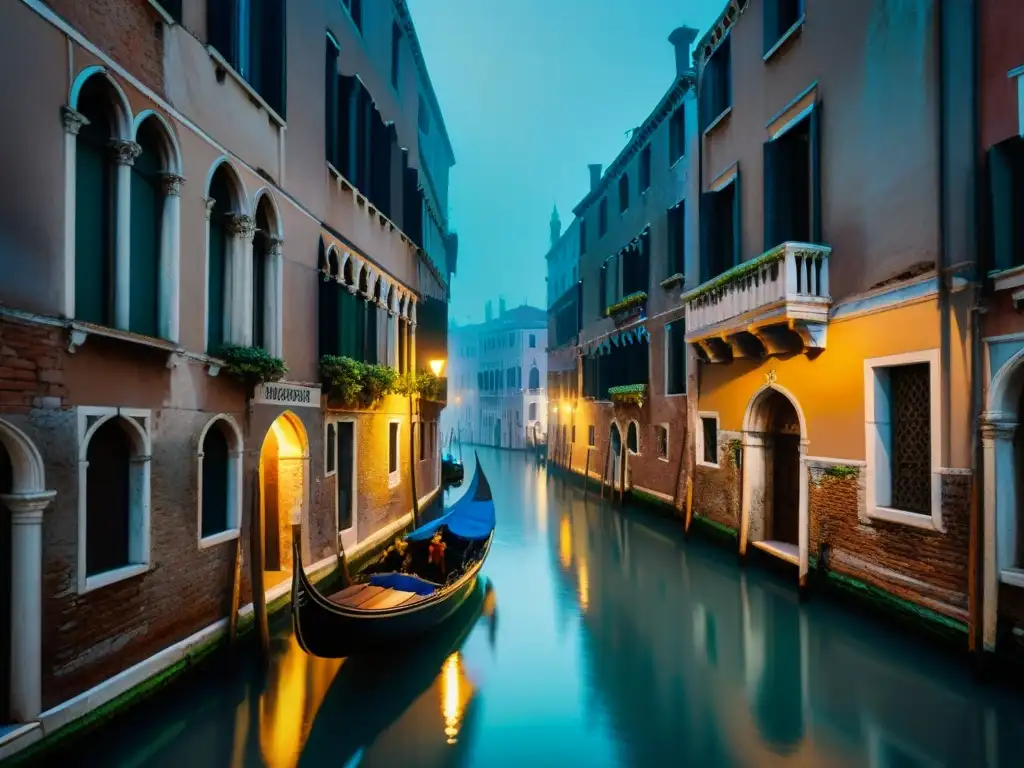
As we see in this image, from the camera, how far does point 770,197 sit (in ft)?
25.0

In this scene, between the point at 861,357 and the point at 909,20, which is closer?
the point at 909,20

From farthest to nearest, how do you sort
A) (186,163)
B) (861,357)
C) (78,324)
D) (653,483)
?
(653,483), (861,357), (186,163), (78,324)

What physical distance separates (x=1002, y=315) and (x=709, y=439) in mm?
5371

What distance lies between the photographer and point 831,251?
22.0 ft

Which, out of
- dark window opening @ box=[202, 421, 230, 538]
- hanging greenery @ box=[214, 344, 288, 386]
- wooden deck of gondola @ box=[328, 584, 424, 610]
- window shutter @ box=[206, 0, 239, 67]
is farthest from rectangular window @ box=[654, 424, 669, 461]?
window shutter @ box=[206, 0, 239, 67]

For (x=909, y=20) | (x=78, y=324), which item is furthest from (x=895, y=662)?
(x=78, y=324)

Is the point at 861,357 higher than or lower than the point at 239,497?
higher

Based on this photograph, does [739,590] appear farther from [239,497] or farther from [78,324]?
[78,324]

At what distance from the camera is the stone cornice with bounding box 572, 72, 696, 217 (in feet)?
37.0

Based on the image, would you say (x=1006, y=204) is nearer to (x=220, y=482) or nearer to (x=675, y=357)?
(x=220, y=482)

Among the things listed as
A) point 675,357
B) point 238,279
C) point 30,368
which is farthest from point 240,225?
point 675,357

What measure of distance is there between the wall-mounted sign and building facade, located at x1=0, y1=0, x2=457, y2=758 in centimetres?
2

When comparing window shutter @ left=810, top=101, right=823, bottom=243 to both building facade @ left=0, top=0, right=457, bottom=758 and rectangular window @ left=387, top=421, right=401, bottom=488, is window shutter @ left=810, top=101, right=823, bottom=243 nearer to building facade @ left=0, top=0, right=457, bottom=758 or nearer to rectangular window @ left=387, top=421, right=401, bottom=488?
building facade @ left=0, top=0, right=457, bottom=758

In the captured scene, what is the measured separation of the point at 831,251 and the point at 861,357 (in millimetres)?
1143
